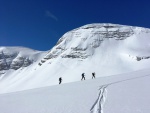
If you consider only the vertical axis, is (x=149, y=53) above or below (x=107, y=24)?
below

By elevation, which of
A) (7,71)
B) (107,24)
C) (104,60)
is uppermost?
(107,24)

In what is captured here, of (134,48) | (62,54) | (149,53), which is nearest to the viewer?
(149,53)

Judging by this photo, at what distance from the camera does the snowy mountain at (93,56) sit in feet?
373

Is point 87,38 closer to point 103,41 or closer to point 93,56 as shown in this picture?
point 103,41

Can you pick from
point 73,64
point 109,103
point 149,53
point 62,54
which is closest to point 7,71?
point 62,54

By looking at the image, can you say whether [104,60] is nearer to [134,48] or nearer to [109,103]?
[134,48]

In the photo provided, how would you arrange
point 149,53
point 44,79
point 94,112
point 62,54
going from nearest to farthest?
point 94,112
point 44,79
point 149,53
point 62,54

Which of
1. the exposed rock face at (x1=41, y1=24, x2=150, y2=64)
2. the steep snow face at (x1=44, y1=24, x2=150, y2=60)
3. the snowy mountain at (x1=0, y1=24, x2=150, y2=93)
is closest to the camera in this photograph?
the snowy mountain at (x1=0, y1=24, x2=150, y2=93)

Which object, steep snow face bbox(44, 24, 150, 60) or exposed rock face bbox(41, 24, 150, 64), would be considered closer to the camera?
steep snow face bbox(44, 24, 150, 60)

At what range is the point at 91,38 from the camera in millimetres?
146125

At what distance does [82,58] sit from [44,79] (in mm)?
29422

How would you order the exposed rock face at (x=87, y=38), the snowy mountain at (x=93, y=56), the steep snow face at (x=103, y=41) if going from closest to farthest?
the snowy mountain at (x=93, y=56) → the steep snow face at (x=103, y=41) → the exposed rock face at (x=87, y=38)

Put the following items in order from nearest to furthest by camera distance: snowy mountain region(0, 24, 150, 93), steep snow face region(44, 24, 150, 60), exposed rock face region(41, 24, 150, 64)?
1. snowy mountain region(0, 24, 150, 93)
2. steep snow face region(44, 24, 150, 60)
3. exposed rock face region(41, 24, 150, 64)

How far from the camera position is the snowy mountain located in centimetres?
11356
